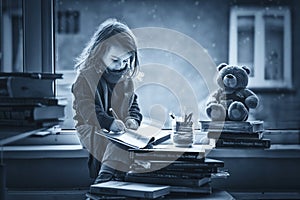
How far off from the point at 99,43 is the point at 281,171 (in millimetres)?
866

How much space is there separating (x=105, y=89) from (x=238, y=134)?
49 cm

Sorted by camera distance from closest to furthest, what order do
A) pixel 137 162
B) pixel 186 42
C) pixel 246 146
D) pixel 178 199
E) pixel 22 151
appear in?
pixel 178 199 → pixel 137 162 → pixel 246 146 → pixel 22 151 → pixel 186 42

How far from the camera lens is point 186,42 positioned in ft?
6.88

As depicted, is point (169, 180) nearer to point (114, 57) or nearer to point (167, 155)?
point (167, 155)

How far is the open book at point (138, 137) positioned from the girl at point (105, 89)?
47 millimetres

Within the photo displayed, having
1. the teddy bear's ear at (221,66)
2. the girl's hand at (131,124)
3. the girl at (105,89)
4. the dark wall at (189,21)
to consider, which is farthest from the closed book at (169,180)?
the dark wall at (189,21)

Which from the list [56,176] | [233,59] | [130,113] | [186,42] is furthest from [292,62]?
[56,176]

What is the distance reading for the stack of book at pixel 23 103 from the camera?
1396mm

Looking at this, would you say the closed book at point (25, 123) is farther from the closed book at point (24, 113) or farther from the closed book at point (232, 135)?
the closed book at point (232, 135)

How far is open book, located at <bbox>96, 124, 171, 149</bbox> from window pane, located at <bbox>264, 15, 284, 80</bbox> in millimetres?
632

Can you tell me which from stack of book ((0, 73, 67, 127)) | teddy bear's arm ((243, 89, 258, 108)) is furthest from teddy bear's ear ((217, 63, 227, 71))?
stack of book ((0, 73, 67, 127))

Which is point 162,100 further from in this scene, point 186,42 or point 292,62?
point 292,62

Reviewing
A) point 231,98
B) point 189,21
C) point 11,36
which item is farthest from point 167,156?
point 11,36

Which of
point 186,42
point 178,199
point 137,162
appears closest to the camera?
point 178,199
